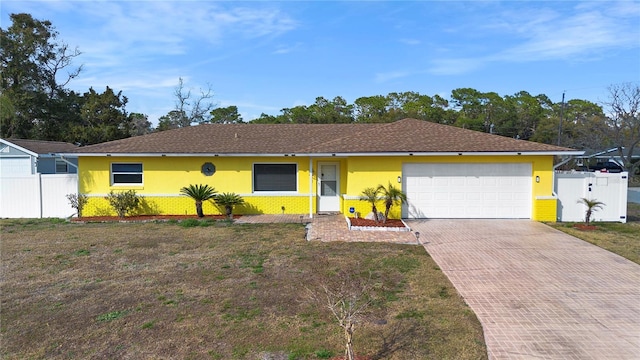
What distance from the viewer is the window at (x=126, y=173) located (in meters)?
15.2

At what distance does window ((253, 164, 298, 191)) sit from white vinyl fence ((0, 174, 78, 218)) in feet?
22.9

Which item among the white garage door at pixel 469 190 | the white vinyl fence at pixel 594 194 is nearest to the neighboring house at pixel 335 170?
the white garage door at pixel 469 190

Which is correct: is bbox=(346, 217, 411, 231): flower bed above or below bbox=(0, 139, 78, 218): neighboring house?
below

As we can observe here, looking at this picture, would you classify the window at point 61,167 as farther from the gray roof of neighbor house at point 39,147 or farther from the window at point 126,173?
the window at point 126,173

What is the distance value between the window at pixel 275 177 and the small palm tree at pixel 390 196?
3.69 m

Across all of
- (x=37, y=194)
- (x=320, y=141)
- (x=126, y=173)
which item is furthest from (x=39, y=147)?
(x=320, y=141)

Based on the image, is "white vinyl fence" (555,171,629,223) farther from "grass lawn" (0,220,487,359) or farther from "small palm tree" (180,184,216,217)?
"small palm tree" (180,184,216,217)

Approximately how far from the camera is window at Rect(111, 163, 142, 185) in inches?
597

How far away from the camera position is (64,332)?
209 inches

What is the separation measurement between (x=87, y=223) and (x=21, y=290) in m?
7.47

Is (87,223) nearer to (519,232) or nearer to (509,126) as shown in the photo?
(519,232)

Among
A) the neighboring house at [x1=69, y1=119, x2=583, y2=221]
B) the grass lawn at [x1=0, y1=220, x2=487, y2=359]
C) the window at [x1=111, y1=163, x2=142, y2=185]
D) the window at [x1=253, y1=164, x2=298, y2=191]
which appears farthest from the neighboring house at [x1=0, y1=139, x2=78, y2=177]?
the grass lawn at [x1=0, y1=220, x2=487, y2=359]

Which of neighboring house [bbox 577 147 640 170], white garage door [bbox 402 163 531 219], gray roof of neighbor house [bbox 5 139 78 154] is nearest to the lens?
white garage door [bbox 402 163 531 219]

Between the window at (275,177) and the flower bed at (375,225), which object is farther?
the window at (275,177)
